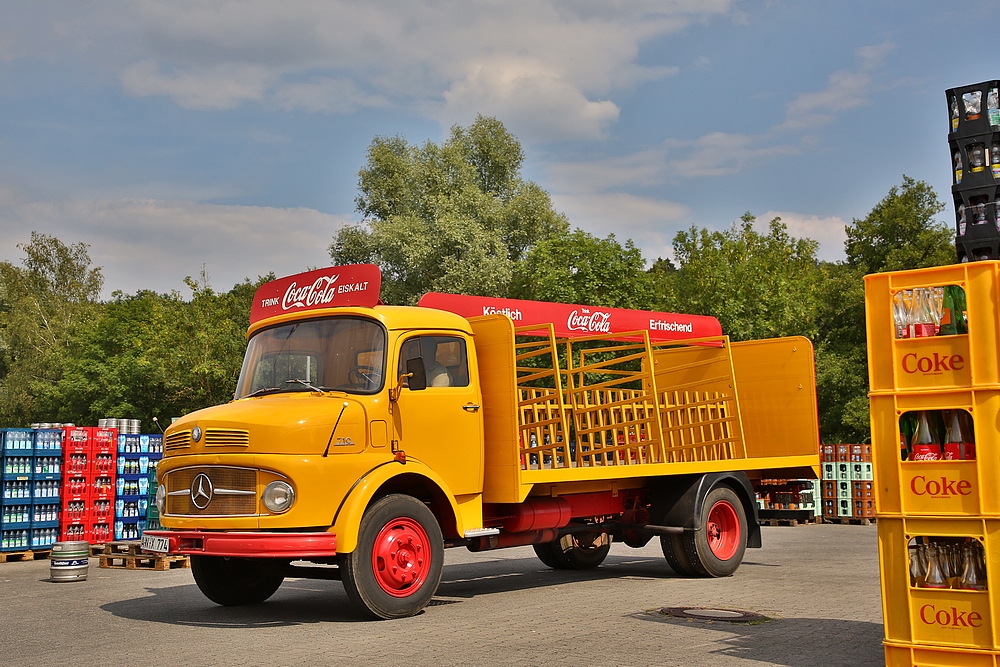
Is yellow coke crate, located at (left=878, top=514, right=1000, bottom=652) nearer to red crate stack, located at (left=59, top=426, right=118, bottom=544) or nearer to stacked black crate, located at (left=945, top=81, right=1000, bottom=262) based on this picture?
stacked black crate, located at (left=945, top=81, right=1000, bottom=262)

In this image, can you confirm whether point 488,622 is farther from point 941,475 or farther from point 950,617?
point 941,475

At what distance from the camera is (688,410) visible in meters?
14.0

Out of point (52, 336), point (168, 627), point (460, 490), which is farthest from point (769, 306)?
point (52, 336)

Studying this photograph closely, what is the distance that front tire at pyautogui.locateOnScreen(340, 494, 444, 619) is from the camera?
344 inches

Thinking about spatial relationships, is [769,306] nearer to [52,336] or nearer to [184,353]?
[184,353]

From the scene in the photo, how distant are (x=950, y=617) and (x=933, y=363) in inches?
61.9

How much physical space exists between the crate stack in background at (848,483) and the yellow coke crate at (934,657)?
18.7 m

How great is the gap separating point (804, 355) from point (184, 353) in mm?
31514

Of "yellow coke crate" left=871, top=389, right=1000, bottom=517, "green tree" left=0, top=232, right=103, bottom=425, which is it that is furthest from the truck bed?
"green tree" left=0, top=232, right=103, bottom=425

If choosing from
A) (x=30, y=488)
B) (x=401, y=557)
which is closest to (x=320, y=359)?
(x=401, y=557)

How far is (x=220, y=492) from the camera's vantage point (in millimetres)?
8781

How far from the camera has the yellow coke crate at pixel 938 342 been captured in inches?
236

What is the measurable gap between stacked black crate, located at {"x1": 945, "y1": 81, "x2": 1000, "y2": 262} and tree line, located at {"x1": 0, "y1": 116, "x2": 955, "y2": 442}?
23.6 meters

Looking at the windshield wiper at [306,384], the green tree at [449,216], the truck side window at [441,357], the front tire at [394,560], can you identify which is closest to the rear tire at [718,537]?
the truck side window at [441,357]
